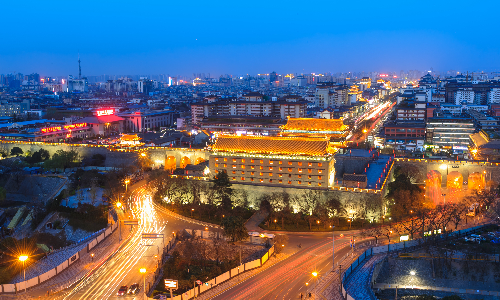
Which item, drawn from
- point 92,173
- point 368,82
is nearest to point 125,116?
point 92,173

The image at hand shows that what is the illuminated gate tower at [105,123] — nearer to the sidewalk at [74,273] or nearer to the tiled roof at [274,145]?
the tiled roof at [274,145]

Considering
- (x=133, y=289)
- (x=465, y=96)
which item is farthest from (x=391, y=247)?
(x=465, y=96)

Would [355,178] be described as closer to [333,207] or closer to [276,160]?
[333,207]

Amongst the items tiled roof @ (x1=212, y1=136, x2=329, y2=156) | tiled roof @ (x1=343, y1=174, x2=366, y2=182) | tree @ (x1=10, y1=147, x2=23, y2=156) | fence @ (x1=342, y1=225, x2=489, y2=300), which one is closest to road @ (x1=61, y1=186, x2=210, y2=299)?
tiled roof @ (x1=212, y1=136, x2=329, y2=156)

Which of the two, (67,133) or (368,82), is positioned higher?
(368,82)

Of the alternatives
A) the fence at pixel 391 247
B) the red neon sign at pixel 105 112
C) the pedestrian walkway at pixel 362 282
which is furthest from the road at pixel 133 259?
the red neon sign at pixel 105 112

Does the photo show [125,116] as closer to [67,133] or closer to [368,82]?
[67,133]
